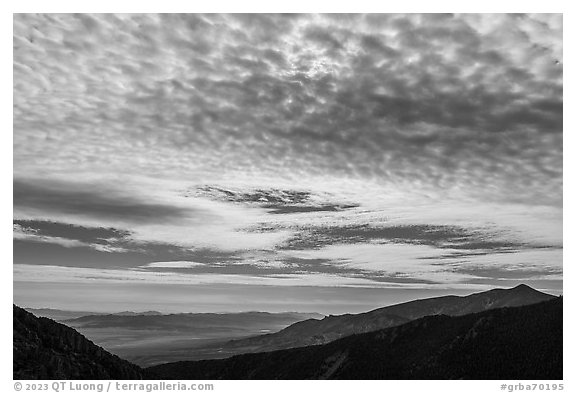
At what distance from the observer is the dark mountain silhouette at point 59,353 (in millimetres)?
113025

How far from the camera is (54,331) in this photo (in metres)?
179

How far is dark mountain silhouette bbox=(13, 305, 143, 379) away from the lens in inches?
4450

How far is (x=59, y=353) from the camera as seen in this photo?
478ft

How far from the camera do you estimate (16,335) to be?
13162 cm
